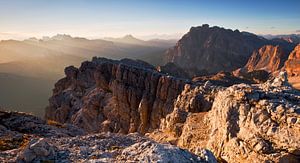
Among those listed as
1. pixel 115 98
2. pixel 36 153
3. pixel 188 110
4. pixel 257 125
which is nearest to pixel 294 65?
pixel 115 98

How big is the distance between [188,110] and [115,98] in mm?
37279

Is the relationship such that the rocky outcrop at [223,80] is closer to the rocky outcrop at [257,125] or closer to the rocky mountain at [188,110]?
the rocky mountain at [188,110]

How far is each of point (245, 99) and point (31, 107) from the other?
480 ft

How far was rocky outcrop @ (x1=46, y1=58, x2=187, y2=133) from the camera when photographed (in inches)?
2697

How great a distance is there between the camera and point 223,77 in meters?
124

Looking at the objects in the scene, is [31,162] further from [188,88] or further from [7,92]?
[7,92]

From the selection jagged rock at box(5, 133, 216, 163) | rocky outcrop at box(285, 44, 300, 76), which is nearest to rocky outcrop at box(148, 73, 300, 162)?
jagged rock at box(5, 133, 216, 163)

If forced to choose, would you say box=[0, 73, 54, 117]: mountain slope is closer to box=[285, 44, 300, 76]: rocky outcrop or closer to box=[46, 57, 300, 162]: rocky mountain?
box=[46, 57, 300, 162]: rocky mountain

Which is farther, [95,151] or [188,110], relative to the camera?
[188,110]

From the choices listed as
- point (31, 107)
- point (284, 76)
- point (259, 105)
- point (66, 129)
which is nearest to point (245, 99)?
point (259, 105)

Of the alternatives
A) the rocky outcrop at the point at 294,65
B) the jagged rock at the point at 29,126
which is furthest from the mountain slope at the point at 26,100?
the rocky outcrop at the point at 294,65

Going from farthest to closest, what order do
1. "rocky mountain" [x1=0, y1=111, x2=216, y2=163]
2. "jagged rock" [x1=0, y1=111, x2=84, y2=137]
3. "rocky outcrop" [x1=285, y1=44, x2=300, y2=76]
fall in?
"rocky outcrop" [x1=285, y1=44, x2=300, y2=76]
"jagged rock" [x1=0, y1=111, x2=84, y2=137]
"rocky mountain" [x1=0, y1=111, x2=216, y2=163]

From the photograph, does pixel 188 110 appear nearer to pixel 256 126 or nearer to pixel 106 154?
pixel 256 126

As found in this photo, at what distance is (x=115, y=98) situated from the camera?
80812 mm
